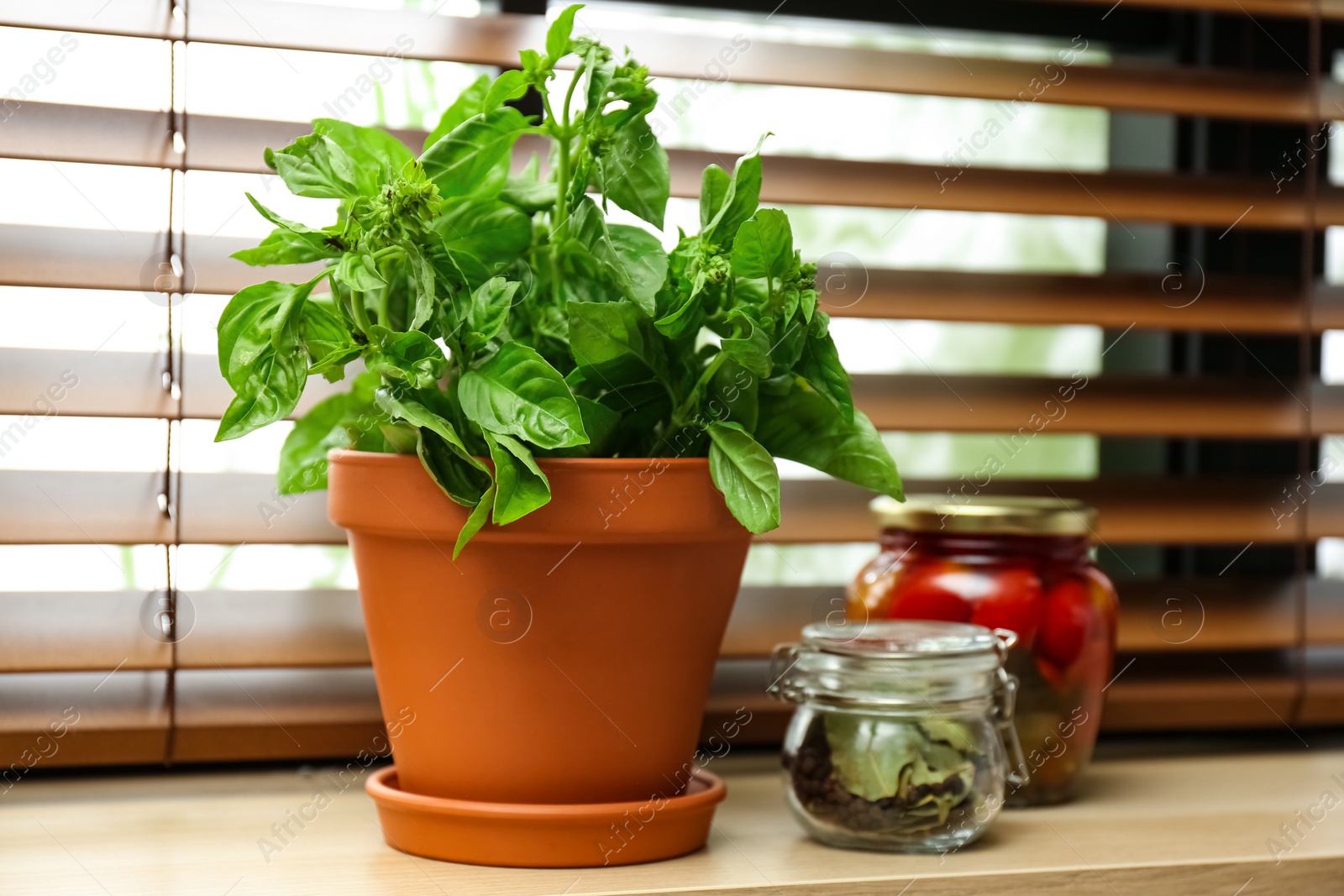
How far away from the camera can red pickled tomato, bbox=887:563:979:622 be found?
940 millimetres

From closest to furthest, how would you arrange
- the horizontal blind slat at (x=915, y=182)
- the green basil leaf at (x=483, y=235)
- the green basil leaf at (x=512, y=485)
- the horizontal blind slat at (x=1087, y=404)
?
the green basil leaf at (x=512, y=485), the green basil leaf at (x=483, y=235), the horizontal blind slat at (x=915, y=182), the horizontal blind slat at (x=1087, y=404)

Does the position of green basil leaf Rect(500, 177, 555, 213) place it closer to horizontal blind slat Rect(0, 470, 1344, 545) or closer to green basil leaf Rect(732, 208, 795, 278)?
green basil leaf Rect(732, 208, 795, 278)

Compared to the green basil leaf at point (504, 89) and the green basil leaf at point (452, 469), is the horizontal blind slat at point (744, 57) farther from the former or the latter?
the green basil leaf at point (452, 469)

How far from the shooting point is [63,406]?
0.90 metres

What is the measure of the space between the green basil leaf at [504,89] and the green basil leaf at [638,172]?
0.23 feet

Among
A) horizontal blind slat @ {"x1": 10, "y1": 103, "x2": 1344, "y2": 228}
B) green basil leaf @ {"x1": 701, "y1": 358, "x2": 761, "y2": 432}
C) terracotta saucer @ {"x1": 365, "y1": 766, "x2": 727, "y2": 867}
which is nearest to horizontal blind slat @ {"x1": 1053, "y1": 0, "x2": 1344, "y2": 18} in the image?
horizontal blind slat @ {"x1": 10, "y1": 103, "x2": 1344, "y2": 228}

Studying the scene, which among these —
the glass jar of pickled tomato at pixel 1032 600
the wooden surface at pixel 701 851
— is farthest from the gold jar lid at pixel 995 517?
the wooden surface at pixel 701 851

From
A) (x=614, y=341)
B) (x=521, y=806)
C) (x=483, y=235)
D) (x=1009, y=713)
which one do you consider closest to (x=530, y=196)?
(x=483, y=235)

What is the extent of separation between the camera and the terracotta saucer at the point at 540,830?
0.74 meters

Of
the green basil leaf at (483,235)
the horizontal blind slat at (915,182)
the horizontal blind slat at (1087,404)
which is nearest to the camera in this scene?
the green basil leaf at (483,235)

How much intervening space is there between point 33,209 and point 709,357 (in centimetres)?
56

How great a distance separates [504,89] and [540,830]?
0.46 metres

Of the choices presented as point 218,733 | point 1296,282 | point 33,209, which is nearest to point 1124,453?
point 1296,282

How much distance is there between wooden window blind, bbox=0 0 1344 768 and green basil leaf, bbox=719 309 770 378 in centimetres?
34
